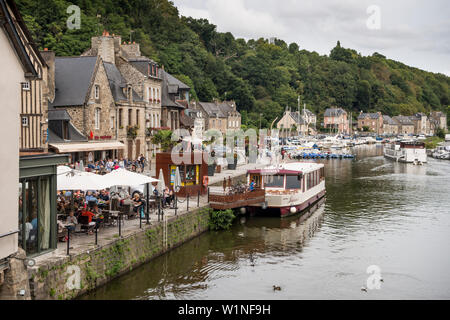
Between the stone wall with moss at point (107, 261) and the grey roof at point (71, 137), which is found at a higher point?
the grey roof at point (71, 137)

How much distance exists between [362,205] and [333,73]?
489ft

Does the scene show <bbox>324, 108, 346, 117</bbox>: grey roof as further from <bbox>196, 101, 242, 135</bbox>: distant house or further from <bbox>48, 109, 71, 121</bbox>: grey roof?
<bbox>48, 109, 71, 121</bbox>: grey roof

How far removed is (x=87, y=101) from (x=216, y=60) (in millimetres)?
83429

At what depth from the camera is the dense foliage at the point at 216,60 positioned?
217 feet

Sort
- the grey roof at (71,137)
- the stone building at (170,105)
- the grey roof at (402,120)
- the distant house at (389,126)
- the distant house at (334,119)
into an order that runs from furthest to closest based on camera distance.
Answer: the grey roof at (402,120) → the distant house at (389,126) → the distant house at (334,119) → the stone building at (170,105) → the grey roof at (71,137)

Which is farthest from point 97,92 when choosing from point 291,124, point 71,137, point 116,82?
point 291,124

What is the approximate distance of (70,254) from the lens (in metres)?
15.0

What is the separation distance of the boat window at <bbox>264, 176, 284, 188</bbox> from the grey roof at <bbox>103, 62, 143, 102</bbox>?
1594 cm

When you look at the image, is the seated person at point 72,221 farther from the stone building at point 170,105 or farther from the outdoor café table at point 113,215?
the stone building at point 170,105

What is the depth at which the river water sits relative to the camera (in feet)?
56.9

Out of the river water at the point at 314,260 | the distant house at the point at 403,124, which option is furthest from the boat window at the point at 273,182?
the distant house at the point at 403,124

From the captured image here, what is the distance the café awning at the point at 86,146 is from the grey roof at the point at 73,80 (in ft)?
9.81

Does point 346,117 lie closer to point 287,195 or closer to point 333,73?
point 333,73

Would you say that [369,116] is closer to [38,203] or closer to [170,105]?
[170,105]
